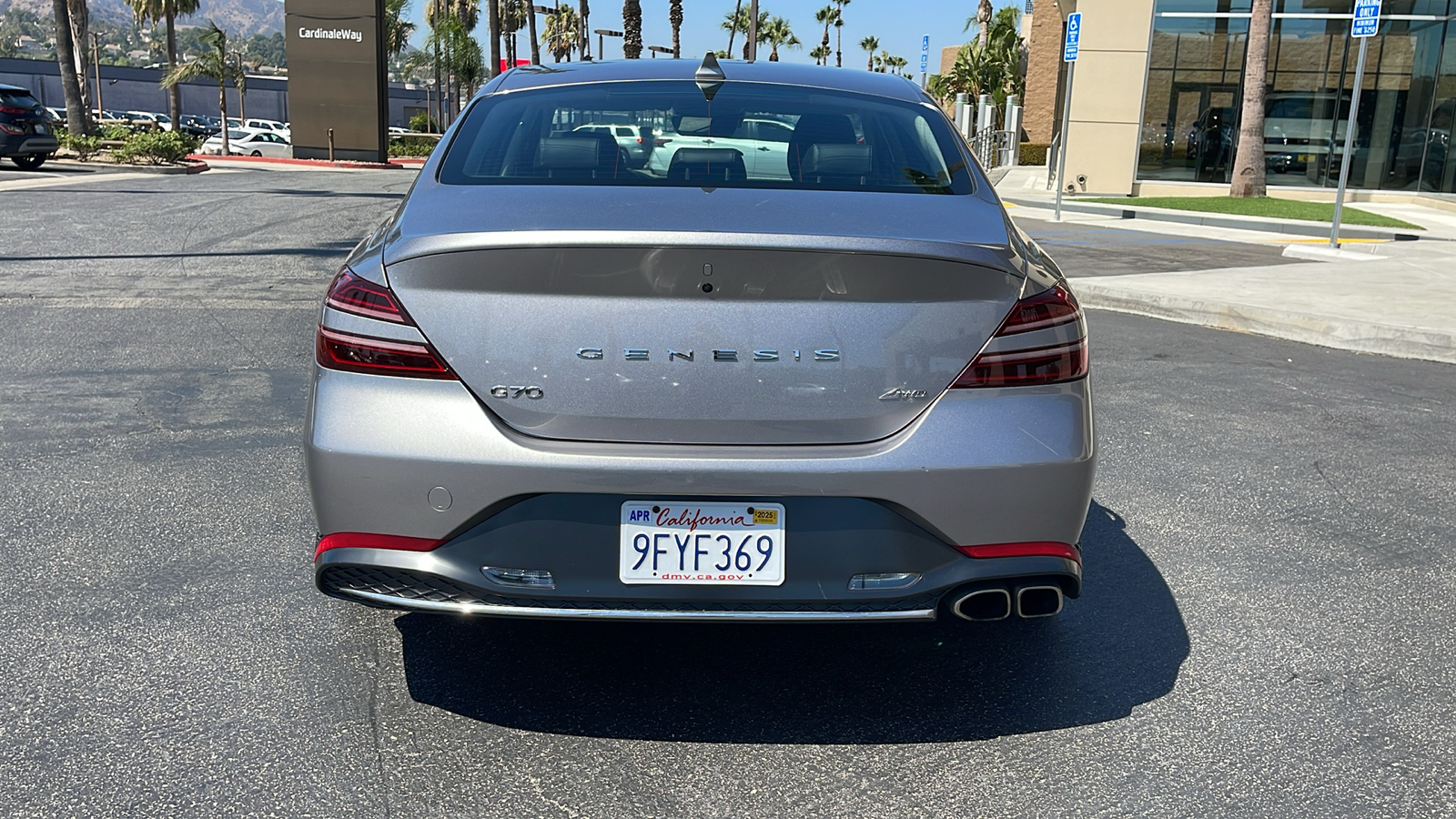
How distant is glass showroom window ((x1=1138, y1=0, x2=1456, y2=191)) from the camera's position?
2709 cm

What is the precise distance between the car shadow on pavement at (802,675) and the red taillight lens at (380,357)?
86cm

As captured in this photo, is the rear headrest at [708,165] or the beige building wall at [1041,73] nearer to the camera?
the rear headrest at [708,165]

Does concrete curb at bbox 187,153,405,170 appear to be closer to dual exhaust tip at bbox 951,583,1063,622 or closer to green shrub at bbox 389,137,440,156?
green shrub at bbox 389,137,440,156

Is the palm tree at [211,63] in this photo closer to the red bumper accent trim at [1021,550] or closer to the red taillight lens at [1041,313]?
the red taillight lens at [1041,313]

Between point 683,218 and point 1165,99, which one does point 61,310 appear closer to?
point 683,218

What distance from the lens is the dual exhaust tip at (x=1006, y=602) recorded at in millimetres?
2934

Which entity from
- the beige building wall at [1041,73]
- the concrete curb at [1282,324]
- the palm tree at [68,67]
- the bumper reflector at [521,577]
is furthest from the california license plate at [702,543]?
the beige building wall at [1041,73]

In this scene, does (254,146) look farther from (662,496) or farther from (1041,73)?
(662,496)

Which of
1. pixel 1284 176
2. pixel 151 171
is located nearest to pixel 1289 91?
pixel 1284 176

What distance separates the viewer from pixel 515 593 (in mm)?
2867

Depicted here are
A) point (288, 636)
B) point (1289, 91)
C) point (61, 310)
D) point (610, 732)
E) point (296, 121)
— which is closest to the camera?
point (610, 732)

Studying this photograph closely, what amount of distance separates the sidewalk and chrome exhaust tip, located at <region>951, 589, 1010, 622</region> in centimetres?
727

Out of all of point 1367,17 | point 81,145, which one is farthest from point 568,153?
point 81,145

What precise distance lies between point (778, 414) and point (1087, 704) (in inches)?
48.2
